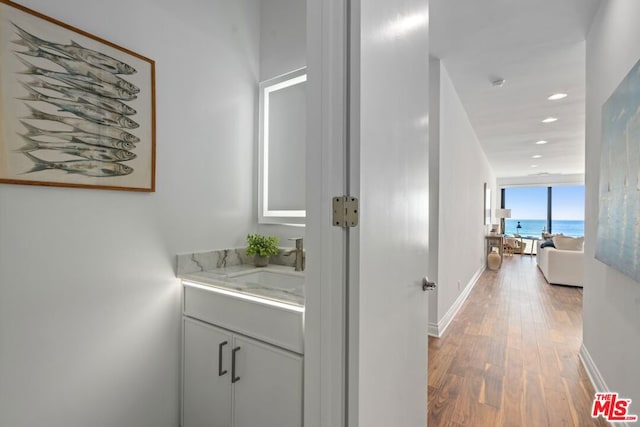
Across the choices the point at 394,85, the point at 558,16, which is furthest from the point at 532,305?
the point at 394,85

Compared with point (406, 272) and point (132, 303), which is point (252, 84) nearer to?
point (132, 303)

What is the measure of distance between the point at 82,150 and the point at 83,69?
37cm

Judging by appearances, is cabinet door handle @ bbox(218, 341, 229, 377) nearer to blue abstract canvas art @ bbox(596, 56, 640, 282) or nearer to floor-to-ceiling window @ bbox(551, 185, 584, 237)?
blue abstract canvas art @ bbox(596, 56, 640, 282)

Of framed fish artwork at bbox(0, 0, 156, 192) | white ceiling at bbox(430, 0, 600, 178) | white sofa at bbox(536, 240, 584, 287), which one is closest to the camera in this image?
framed fish artwork at bbox(0, 0, 156, 192)

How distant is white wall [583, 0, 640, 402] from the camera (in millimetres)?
1552

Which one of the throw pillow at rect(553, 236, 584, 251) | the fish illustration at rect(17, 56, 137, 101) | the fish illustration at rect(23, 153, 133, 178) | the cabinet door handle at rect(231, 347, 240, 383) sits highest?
the fish illustration at rect(17, 56, 137, 101)

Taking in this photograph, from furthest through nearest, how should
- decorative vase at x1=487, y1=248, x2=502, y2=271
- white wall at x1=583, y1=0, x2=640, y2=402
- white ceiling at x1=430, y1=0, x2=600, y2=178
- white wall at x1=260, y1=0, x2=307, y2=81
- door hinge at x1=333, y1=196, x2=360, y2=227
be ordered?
decorative vase at x1=487, y1=248, x2=502, y2=271 → white ceiling at x1=430, y1=0, x2=600, y2=178 → white wall at x1=260, y1=0, x2=307, y2=81 → white wall at x1=583, y1=0, x2=640, y2=402 → door hinge at x1=333, y1=196, x2=360, y2=227

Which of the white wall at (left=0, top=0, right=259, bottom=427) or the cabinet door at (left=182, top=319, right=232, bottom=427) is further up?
the white wall at (left=0, top=0, right=259, bottom=427)

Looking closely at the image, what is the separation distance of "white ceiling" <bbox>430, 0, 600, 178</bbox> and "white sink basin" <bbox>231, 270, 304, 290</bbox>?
6.96 ft

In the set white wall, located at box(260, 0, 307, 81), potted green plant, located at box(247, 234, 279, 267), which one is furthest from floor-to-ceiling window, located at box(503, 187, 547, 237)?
potted green plant, located at box(247, 234, 279, 267)

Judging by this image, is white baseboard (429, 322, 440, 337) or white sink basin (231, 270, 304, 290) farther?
white baseboard (429, 322, 440, 337)

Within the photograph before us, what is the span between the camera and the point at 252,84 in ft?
7.34

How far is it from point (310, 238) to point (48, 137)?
4.05 ft

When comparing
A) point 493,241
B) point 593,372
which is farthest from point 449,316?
point 493,241
